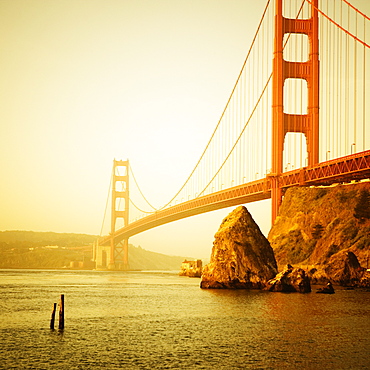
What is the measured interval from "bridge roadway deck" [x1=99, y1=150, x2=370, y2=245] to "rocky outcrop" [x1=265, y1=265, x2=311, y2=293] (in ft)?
42.5

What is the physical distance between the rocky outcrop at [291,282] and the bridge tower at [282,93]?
2062 cm

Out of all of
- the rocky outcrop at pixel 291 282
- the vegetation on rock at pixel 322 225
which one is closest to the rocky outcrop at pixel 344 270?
the vegetation on rock at pixel 322 225

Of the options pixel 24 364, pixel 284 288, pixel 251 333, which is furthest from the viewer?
pixel 284 288

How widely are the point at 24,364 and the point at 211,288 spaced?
37.3m

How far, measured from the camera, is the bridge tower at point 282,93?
71312 millimetres

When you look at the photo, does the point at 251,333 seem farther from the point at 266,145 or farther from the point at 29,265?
the point at 29,265

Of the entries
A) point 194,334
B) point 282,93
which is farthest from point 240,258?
point 282,93

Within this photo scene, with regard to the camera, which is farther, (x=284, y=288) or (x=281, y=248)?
(x=281, y=248)

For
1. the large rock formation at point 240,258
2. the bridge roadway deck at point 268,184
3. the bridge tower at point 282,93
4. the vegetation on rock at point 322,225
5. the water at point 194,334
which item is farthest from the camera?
the bridge tower at point 282,93

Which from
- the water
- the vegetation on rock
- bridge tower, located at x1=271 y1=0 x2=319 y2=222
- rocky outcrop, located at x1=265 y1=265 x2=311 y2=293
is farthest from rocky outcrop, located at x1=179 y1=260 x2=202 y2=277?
the water

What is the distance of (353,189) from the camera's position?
Result: 70375 mm

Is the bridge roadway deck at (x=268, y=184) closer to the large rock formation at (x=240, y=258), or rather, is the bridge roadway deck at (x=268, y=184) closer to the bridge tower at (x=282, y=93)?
the bridge tower at (x=282, y=93)

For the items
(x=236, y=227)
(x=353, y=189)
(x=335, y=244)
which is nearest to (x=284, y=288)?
(x=236, y=227)

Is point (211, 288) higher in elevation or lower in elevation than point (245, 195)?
lower
